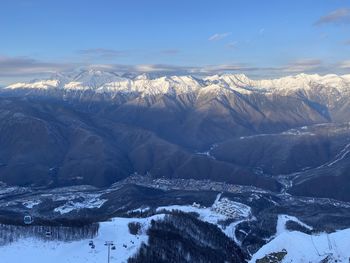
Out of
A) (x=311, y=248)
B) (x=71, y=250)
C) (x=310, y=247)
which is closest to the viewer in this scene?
(x=311, y=248)

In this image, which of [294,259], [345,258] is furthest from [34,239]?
[345,258]

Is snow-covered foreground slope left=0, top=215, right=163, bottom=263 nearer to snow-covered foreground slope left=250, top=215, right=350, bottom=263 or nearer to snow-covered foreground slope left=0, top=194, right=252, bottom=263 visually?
snow-covered foreground slope left=0, top=194, right=252, bottom=263

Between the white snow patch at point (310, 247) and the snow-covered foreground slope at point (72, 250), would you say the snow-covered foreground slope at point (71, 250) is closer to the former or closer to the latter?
the snow-covered foreground slope at point (72, 250)

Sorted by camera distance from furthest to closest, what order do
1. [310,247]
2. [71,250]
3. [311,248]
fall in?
[71,250] < [310,247] < [311,248]

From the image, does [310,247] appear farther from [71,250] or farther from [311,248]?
[71,250]

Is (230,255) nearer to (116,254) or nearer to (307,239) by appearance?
(307,239)

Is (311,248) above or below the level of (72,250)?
above

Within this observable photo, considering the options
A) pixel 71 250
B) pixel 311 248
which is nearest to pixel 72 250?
pixel 71 250

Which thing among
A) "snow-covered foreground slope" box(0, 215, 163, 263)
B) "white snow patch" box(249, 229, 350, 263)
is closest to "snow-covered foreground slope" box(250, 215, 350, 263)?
"white snow patch" box(249, 229, 350, 263)

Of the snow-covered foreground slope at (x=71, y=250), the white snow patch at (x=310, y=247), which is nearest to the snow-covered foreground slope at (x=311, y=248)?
the white snow patch at (x=310, y=247)
